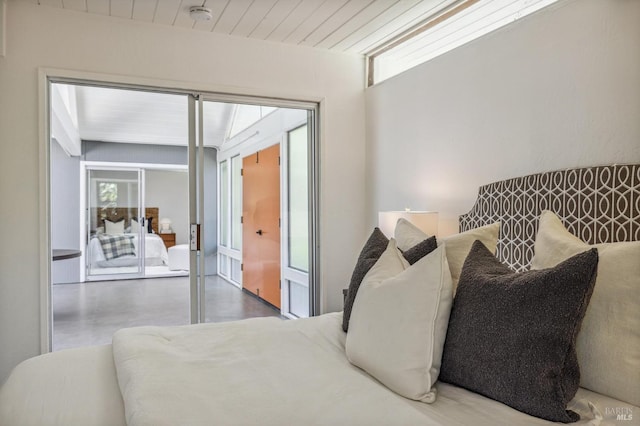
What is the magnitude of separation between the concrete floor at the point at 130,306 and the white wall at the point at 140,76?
0.79 meters

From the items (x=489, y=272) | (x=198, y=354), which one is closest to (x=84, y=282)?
(x=198, y=354)

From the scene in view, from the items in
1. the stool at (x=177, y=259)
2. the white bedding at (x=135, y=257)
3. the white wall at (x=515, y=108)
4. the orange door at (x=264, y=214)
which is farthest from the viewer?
the stool at (x=177, y=259)

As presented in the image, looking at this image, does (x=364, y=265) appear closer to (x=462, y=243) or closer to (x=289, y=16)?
(x=462, y=243)

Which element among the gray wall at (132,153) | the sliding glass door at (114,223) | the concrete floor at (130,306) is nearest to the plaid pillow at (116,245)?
the sliding glass door at (114,223)

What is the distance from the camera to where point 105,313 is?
5.07 metres

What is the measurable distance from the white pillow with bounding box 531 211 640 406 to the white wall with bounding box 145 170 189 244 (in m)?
7.36

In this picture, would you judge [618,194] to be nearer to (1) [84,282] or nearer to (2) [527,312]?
(2) [527,312]

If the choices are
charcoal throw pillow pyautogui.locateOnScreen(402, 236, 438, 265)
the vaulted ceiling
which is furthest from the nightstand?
charcoal throw pillow pyautogui.locateOnScreen(402, 236, 438, 265)

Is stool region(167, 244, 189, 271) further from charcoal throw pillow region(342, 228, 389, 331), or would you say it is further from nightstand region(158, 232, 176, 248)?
charcoal throw pillow region(342, 228, 389, 331)

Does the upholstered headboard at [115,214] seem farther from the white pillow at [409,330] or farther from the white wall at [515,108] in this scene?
the white pillow at [409,330]

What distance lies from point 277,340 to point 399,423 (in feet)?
2.52

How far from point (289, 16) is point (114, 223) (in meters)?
5.51

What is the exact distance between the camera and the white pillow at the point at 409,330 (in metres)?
1.28

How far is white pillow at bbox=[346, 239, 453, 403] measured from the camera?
4.19 feet
